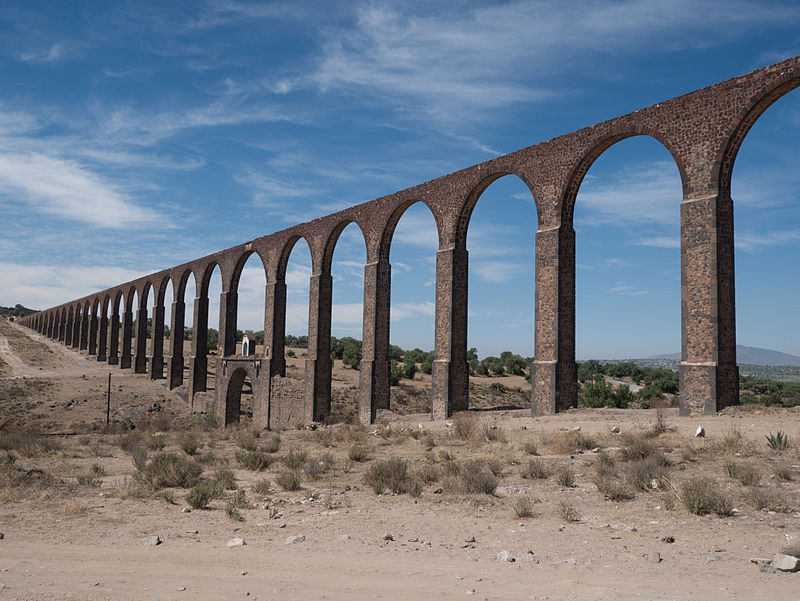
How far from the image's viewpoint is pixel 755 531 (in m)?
5.68

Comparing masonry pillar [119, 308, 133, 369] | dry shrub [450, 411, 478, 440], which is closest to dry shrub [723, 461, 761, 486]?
dry shrub [450, 411, 478, 440]

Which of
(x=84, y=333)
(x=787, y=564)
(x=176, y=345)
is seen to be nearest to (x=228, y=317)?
(x=176, y=345)

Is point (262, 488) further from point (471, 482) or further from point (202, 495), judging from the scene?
point (471, 482)

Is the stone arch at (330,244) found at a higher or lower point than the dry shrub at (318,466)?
higher

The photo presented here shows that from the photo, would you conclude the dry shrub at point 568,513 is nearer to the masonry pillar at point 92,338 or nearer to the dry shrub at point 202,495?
the dry shrub at point 202,495

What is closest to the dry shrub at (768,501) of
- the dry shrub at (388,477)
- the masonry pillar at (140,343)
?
the dry shrub at (388,477)

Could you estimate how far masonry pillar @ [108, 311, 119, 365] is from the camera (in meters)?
49.9

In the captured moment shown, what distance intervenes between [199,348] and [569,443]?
88.6 feet

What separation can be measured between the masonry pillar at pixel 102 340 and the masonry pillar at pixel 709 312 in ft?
168

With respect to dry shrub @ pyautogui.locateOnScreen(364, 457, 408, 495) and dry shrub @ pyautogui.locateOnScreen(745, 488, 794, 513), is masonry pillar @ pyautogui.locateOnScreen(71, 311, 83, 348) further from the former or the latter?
dry shrub @ pyautogui.locateOnScreen(745, 488, 794, 513)

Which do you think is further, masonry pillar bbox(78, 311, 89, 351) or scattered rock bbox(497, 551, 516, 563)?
masonry pillar bbox(78, 311, 89, 351)

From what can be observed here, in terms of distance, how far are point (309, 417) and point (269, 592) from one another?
1972 cm

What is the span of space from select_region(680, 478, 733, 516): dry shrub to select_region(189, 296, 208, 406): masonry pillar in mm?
30624

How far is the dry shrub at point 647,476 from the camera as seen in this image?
24.2ft
